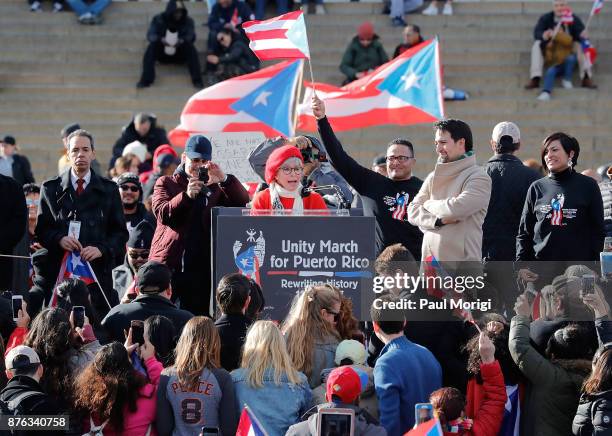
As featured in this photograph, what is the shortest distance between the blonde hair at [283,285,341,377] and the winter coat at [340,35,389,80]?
11.9 m

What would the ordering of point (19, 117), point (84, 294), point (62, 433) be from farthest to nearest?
1. point (19, 117)
2. point (84, 294)
3. point (62, 433)

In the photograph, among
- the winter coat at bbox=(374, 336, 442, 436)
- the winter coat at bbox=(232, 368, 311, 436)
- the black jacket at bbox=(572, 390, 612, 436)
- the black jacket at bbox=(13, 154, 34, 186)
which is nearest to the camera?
the black jacket at bbox=(572, 390, 612, 436)

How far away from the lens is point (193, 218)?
33.4 ft

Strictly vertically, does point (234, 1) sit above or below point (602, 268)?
above

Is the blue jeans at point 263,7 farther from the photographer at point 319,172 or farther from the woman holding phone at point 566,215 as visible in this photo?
the woman holding phone at point 566,215

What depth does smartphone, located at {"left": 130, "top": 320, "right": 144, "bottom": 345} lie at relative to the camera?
27.8 feet

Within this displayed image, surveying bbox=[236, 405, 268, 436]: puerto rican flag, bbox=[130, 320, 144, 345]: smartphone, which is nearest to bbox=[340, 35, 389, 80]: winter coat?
bbox=[130, 320, 144, 345]: smartphone

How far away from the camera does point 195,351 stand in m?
7.88

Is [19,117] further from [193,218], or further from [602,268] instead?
[602,268]

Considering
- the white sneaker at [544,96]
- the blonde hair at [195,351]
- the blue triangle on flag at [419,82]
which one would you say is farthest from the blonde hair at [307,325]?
the white sneaker at [544,96]

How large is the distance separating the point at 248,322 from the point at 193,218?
174 centimetres

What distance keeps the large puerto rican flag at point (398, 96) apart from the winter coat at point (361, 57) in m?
5.72

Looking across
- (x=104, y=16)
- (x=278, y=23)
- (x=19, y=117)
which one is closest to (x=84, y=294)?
(x=278, y=23)

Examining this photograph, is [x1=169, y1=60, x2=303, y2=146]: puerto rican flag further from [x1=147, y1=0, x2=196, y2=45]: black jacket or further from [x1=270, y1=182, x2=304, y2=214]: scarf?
[x1=147, y1=0, x2=196, y2=45]: black jacket
